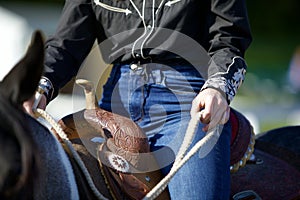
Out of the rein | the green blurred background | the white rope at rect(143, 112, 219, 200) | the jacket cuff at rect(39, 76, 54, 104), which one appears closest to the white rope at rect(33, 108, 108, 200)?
the rein

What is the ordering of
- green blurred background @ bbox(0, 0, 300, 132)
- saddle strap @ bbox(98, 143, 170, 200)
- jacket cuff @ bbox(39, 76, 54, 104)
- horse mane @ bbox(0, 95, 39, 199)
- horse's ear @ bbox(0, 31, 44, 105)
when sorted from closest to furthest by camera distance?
horse mane @ bbox(0, 95, 39, 199)
horse's ear @ bbox(0, 31, 44, 105)
saddle strap @ bbox(98, 143, 170, 200)
jacket cuff @ bbox(39, 76, 54, 104)
green blurred background @ bbox(0, 0, 300, 132)

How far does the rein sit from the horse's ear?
39cm

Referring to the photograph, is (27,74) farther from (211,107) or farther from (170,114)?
(170,114)

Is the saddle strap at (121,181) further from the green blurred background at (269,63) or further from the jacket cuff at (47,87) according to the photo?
the green blurred background at (269,63)

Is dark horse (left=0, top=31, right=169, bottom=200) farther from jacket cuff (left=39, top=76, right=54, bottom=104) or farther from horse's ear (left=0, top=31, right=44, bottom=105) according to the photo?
jacket cuff (left=39, top=76, right=54, bottom=104)

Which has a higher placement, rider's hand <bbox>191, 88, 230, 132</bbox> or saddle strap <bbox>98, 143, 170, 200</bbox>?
rider's hand <bbox>191, 88, 230, 132</bbox>

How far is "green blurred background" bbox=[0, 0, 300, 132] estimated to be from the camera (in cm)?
780

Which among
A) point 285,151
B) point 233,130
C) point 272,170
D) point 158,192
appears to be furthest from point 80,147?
point 285,151

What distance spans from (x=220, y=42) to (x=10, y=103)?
0.99 m

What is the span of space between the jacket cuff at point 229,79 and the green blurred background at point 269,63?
166 inches

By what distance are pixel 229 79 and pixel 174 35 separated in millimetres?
262

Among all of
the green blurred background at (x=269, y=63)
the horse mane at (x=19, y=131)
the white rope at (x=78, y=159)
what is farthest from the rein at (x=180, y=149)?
the green blurred background at (x=269, y=63)

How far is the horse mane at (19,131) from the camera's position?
4.47 ft

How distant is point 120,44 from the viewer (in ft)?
7.84
